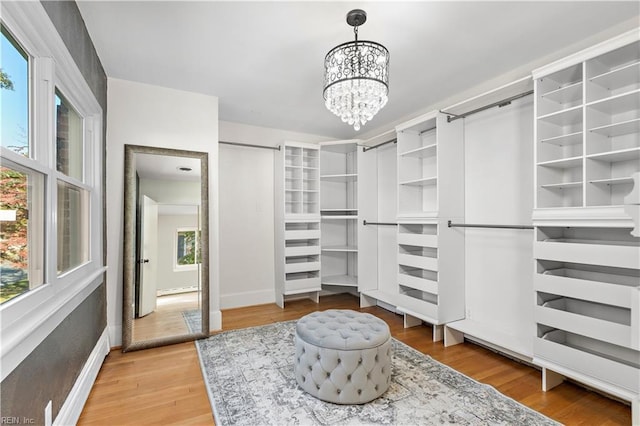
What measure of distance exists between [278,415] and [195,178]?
241 centimetres

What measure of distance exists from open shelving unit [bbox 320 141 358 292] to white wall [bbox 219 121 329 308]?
87 cm

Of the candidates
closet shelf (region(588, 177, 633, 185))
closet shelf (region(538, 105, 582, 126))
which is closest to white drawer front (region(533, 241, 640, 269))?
closet shelf (region(588, 177, 633, 185))

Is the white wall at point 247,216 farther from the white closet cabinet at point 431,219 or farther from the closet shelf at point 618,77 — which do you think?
the closet shelf at point 618,77

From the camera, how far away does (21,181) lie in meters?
1.43

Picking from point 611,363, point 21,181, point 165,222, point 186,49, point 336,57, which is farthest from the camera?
point 165,222

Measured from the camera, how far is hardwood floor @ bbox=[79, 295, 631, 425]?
1.99 meters

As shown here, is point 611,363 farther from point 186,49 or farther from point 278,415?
point 186,49

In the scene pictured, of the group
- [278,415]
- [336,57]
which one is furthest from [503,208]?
[278,415]

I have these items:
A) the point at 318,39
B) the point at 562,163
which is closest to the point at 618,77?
the point at 562,163

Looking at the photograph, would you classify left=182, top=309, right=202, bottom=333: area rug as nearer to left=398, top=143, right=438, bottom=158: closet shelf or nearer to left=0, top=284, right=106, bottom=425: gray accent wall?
left=0, top=284, right=106, bottom=425: gray accent wall

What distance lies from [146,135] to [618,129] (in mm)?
3935

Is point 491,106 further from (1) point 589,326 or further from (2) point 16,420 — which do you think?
(2) point 16,420

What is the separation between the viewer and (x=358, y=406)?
2.07m

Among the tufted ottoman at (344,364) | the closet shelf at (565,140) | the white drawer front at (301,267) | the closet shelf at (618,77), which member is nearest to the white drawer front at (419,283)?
the tufted ottoman at (344,364)
